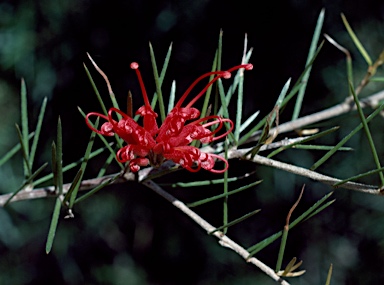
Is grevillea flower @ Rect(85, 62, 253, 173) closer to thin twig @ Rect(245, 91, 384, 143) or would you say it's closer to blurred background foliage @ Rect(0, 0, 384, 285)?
thin twig @ Rect(245, 91, 384, 143)

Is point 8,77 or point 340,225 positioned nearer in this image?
point 8,77

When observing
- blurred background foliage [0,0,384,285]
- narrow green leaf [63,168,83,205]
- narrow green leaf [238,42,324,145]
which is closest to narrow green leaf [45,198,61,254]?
narrow green leaf [63,168,83,205]

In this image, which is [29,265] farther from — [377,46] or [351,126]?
[377,46]

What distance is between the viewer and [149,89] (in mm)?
1211

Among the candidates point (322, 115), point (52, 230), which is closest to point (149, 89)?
point (322, 115)

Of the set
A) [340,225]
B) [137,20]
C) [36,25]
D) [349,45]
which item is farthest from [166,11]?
[340,225]

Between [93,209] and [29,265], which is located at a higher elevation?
[93,209]

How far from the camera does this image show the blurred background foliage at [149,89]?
3.99ft

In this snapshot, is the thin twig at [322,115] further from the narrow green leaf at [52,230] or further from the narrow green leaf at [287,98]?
the narrow green leaf at [52,230]

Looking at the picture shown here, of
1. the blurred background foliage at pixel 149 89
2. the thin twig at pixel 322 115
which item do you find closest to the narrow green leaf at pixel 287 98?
the thin twig at pixel 322 115

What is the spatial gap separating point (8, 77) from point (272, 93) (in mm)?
539

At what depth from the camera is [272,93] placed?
1.24 m

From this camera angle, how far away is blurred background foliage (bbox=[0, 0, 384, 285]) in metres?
1.22

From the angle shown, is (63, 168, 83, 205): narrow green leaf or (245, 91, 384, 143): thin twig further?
(245, 91, 384, 143): thin twig
